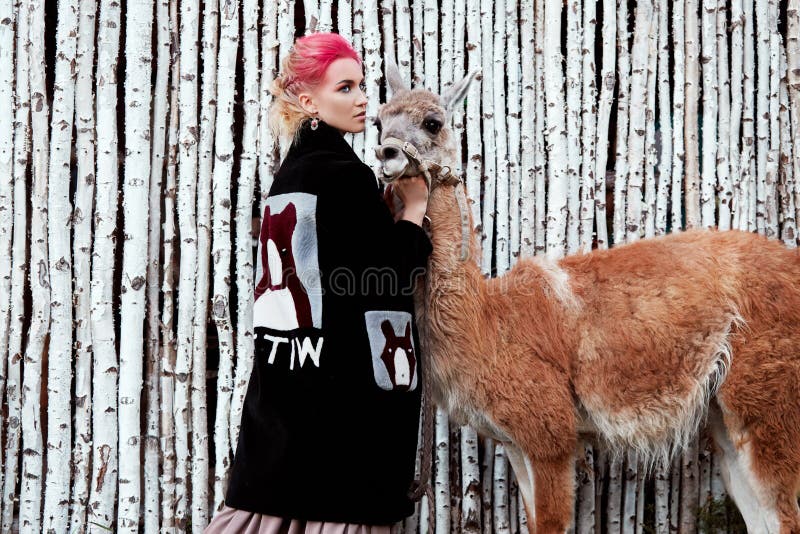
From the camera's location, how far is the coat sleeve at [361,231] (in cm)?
258

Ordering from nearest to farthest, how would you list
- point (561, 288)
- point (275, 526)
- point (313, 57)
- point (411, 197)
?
point (275, 526)
point (313, 57)
point (411, 197)
point (561, 288)

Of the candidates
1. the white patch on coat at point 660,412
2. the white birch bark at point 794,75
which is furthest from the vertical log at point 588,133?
the white birch bark at point 794,75

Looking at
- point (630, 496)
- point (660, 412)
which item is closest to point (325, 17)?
point (660, 412)

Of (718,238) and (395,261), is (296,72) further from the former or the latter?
(718,238)

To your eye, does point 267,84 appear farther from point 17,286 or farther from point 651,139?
point 651,139

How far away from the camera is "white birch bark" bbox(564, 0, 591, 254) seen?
449 centimetres

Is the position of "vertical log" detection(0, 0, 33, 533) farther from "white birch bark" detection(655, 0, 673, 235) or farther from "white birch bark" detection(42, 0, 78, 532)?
"white birch bark" detection(655, 0, 673, 235)

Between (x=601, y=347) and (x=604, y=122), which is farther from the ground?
(x=604, y=122)

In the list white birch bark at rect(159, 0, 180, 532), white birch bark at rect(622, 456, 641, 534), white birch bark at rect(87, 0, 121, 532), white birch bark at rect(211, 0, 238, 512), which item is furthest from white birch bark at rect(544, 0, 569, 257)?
white birch bark at rect(87, 0, 121, 532)

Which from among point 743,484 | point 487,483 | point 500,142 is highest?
point 500,142

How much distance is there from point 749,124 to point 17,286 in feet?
14.4

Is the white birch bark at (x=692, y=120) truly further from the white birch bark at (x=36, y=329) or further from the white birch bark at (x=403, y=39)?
the white birch bark at (x=36, y=329)

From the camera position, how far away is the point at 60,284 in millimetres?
4094

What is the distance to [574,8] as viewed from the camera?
453cm
